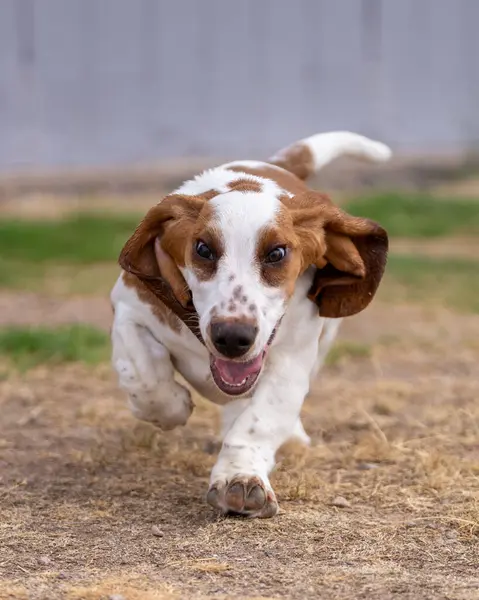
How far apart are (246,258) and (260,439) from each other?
2.22ft

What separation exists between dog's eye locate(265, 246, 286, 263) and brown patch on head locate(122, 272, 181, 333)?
1.84 ft

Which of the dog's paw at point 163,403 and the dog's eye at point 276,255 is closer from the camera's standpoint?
the dog's eye at point 276,255

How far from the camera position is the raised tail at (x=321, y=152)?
505 centimetres

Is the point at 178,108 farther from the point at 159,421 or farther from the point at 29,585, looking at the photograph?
the point at 29,585

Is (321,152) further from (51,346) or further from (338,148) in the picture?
(51,346)

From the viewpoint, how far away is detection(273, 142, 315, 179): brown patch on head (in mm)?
5020

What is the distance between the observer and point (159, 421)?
14.3 ft

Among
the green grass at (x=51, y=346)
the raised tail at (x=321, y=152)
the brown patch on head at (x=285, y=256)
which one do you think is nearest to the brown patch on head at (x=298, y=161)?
the raised tail at (x=321, y=152)

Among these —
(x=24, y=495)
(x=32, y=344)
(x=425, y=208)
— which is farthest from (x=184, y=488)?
(x=425, y=208)

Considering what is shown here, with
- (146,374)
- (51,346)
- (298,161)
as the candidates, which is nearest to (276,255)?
(146,374)

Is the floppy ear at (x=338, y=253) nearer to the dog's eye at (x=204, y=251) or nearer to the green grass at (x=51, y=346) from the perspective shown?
the dog's eye at (x=204, y=251)

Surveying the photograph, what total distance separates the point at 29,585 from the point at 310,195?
1.55 meters

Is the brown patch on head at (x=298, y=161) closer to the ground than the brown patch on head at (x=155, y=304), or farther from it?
farther from it

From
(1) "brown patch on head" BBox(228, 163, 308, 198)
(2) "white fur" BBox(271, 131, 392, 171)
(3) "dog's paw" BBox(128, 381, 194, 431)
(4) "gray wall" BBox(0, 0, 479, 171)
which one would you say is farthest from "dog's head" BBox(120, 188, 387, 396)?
(4) "gray wall" BBox(0, 0, 479, 171)
